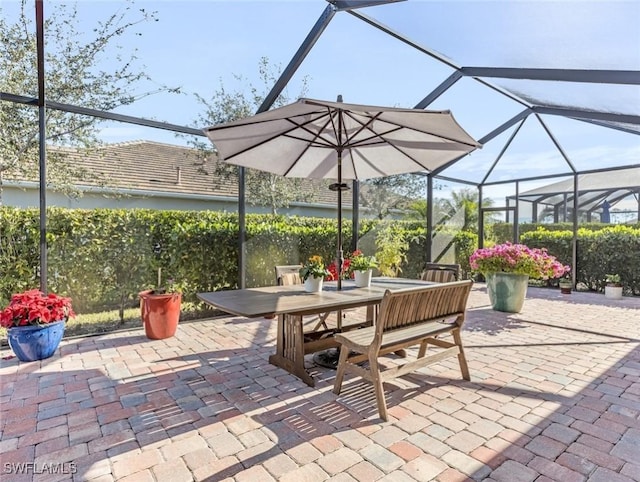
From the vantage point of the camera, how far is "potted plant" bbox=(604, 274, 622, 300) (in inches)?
296

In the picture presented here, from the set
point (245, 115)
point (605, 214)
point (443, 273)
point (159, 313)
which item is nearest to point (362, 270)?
point (443, 273)

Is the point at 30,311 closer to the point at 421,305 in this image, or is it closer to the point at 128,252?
the point at 128,252

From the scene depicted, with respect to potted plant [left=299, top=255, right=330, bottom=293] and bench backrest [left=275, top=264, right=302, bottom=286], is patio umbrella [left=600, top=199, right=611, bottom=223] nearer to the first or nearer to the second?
bench backrest [left=275, top=264, right=302, bottom=286]

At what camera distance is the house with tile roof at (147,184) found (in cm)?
470

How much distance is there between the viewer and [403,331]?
2.98 meters

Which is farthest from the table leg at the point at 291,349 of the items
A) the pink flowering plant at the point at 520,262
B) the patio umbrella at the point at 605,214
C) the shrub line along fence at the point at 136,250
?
the patio umbrella at the point at 605,214

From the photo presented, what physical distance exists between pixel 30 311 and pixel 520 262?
6.56m

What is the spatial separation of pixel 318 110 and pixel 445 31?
2.15 m

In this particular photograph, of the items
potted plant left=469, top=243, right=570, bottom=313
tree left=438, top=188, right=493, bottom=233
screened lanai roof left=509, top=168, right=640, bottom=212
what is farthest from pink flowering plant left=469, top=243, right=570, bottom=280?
screened lanai roof left=509, top=168, right=640, bottom=212

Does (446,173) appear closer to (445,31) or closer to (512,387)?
(445,31)

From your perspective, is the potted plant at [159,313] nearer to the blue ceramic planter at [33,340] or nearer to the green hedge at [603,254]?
the blue ceramic planter at [33,340]

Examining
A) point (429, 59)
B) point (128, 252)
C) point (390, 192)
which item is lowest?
point (128, 252)

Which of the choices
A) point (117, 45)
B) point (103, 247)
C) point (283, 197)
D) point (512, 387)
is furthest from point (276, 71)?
point (512, 387)

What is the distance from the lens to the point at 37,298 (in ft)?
11.9
